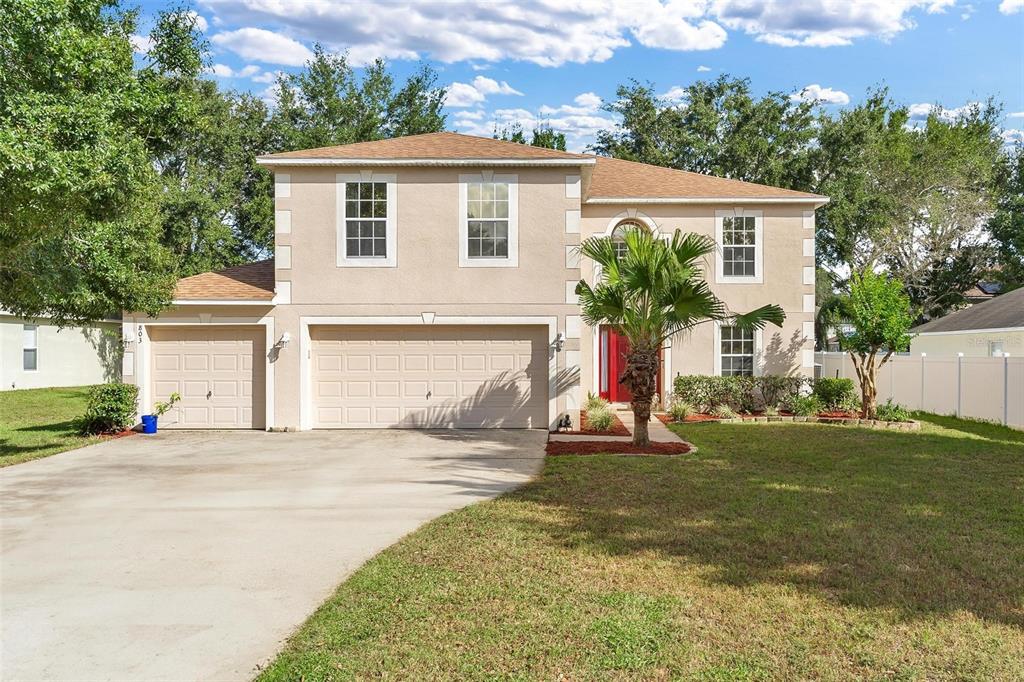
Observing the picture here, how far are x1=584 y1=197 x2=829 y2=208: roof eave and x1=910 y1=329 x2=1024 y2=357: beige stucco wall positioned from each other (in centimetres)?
737

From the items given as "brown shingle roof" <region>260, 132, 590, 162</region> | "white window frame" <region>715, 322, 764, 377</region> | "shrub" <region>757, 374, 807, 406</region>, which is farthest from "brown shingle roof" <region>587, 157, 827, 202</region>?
"shrub" <region>757, 374, 807, 406</region>

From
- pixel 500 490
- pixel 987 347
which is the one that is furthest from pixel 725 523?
pixel 987 347

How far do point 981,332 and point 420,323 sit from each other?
57.2ft

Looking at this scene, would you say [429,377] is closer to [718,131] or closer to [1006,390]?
[1006,390]

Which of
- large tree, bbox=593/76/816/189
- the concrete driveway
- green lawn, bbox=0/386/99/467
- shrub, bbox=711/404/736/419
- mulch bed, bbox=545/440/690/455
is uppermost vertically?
large tree, bbox=593/76/816/189

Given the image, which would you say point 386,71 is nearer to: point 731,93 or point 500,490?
point 731,93

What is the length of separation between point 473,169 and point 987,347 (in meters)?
17.2

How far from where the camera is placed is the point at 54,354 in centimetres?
2972

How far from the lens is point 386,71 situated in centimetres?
3456

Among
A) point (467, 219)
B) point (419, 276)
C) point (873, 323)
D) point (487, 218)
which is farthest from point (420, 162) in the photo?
point (873, 323)

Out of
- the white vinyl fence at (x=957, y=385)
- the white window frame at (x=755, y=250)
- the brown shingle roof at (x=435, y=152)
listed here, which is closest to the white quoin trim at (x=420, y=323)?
the brown shingle roof at (x=435, y=152)

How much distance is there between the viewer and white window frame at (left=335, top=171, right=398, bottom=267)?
1611 cm

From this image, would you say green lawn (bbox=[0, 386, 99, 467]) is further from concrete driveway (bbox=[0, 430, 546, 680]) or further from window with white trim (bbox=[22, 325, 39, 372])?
concrete driveway (bbox=[0, 430, 546, 680])

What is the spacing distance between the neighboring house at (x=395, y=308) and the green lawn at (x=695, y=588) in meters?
6.35
